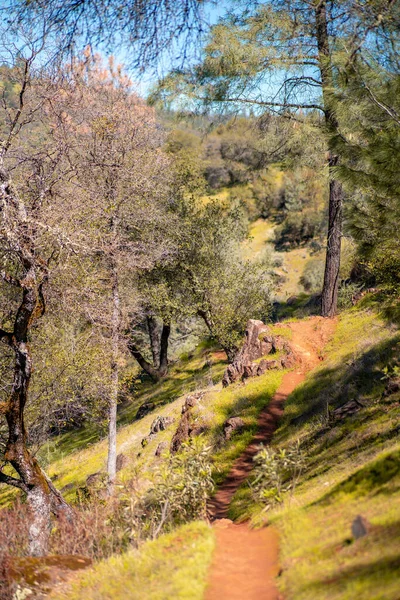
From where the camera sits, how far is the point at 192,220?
29281mm

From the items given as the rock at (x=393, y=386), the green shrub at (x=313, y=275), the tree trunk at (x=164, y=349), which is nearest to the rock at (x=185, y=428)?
the rock at (x=393, y=386)

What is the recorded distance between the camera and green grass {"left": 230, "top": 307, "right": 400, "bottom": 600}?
17.2 ft

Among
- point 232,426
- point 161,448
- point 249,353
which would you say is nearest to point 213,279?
point 249,353

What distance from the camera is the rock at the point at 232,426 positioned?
16067 millimetres

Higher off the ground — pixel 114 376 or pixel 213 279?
pixel 213 279

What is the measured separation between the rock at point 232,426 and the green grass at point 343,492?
1.38m

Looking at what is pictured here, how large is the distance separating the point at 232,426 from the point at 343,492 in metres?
8.85

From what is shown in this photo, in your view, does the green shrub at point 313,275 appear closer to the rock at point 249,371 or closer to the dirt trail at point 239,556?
the rock at point 249,371

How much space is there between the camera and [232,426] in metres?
16.2

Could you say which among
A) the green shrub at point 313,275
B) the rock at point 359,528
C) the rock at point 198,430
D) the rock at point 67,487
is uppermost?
the green shrub at point 313,275

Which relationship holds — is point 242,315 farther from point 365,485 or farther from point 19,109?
point 365,485

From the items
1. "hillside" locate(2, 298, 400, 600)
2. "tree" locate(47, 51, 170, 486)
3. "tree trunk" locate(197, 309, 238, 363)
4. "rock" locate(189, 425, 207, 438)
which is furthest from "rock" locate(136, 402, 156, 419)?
"rock" locate(189, 425, 207, 438)

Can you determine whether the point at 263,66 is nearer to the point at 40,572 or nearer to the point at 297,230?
the point at 40,572

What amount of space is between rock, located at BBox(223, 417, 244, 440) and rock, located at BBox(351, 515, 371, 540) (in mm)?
10211
